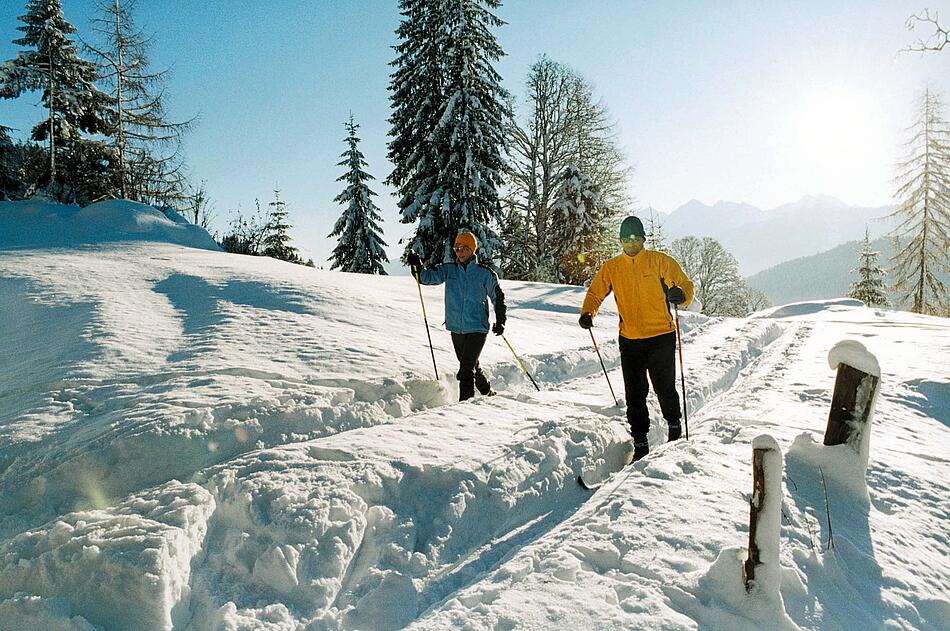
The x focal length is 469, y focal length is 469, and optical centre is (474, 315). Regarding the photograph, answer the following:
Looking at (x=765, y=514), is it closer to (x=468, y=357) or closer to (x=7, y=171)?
(x=468, y=357)

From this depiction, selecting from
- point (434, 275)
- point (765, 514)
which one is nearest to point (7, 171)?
point (434, 275)

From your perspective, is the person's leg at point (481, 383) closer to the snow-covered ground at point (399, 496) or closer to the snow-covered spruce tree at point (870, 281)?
the snow-covered ground at point (399, 496)

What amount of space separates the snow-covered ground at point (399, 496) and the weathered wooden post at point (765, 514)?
30 millimetres

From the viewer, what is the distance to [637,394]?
4215 millimetres

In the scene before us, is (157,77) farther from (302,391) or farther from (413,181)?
(302,391)

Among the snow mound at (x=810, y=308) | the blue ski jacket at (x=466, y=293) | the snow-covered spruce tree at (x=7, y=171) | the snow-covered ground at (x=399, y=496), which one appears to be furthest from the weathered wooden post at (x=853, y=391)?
the snow-covered spruce tree at (x=7, y=171)

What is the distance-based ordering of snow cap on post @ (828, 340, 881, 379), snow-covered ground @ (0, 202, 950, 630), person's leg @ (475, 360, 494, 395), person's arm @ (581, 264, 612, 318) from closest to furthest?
snow-covered ground @ (0, 202, 950, 630)
snow cap on post @ (828, 340, 881, 379)
person's arm @ (581, 264, 612, 318)
person's leg @ (475, 360, 494, 395)

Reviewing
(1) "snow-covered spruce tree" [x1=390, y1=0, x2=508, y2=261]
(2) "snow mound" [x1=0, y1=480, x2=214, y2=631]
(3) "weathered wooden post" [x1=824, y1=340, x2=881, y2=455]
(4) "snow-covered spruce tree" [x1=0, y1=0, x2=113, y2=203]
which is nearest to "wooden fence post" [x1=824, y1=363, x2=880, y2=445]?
(3) "weathered wooden post" [x1=824, y1=340, x2=881, y2=455]

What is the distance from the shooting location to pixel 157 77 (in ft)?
69.5

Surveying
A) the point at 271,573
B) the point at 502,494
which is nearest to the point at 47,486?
the point at 271,573

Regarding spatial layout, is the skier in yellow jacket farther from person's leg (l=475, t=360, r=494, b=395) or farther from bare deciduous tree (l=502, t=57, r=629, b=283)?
bare deciduous tree (l=502, t=57, r=629, b=283)

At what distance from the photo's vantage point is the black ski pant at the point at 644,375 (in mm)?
4207

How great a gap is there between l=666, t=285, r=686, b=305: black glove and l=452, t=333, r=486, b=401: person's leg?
2.17 metres

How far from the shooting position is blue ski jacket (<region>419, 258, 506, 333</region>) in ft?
18.1
